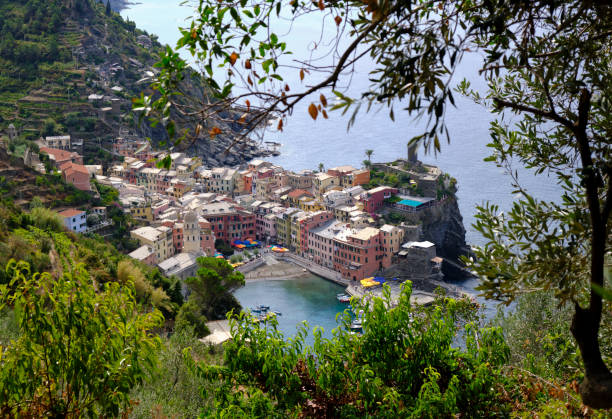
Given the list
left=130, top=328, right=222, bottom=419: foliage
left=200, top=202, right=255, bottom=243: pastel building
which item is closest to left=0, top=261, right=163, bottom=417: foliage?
left=130, top=328, right=222, bottom=419: foliage

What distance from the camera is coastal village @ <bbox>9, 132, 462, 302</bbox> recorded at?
2097cm

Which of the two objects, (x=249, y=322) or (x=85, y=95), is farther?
(x=85, y=95)

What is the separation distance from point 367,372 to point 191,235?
18.9 meters

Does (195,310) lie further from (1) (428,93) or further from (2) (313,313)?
(1) (428,93)

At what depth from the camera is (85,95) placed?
32.6 metres

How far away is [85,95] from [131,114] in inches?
117

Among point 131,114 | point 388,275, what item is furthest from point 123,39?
point 388,275

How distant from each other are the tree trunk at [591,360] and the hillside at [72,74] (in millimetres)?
27120

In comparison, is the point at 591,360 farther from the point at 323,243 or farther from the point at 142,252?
the point at 323,243

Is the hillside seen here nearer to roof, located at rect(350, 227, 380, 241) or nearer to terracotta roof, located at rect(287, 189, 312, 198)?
terracotta roof, located at rect(287, 189, 312, 198)

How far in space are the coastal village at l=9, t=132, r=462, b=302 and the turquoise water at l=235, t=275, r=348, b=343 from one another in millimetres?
993

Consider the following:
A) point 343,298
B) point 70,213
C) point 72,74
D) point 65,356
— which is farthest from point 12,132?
point 65,356

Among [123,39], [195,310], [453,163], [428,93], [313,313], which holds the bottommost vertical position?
[313,313]

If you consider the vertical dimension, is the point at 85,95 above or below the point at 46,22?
below
